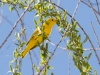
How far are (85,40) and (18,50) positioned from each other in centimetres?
30

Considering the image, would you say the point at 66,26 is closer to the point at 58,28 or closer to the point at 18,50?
the point at 58,28

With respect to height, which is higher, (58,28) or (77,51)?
(58,28)

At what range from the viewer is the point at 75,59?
39.7 inches

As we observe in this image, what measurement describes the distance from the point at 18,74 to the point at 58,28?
269mm

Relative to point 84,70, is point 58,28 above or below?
above

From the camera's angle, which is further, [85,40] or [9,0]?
[9,0]

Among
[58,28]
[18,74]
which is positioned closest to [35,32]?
[58,28]

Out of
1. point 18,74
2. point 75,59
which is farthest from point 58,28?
point 18,74

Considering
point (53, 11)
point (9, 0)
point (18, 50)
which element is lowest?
point (18, 50)

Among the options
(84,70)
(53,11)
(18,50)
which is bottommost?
(84,70)

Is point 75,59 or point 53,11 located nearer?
point 75,59

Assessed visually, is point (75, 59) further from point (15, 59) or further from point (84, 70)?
point (15, 59)

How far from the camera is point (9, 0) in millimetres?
1192

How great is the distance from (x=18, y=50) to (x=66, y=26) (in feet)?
0.79
